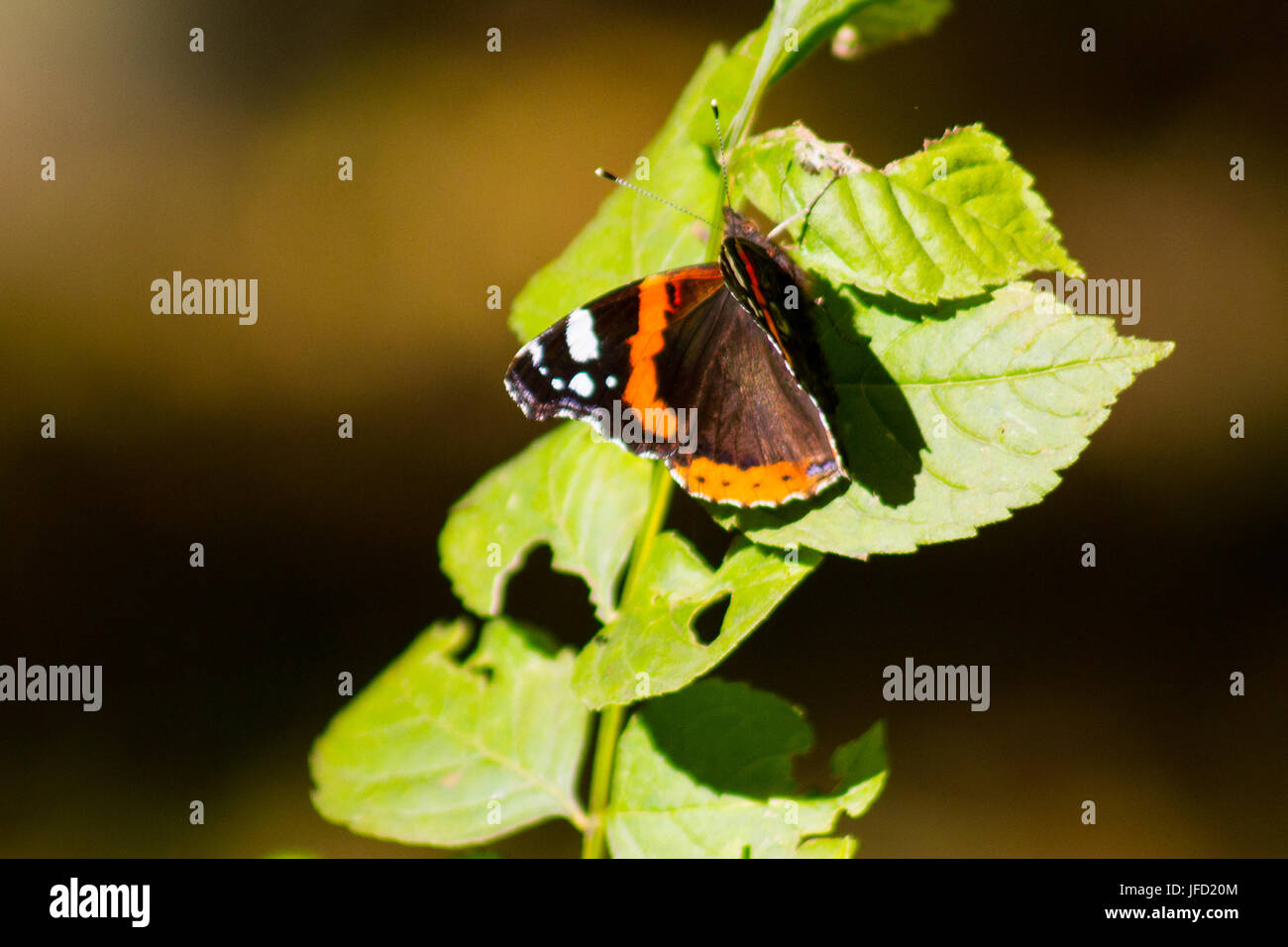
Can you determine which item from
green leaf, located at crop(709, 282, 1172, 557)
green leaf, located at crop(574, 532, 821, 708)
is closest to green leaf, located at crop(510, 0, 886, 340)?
green leaf, located at crop(709, 282, 1172, 557)

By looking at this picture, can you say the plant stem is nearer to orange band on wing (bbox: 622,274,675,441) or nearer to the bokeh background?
orange band on wing (bbox: 622,274,675,441)

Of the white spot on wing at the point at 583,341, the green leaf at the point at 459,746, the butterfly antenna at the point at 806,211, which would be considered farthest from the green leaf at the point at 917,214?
the green leaf at the point at 459,746

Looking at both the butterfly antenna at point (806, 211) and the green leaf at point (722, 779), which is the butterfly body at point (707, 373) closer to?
the butterfly antenna at point (806, 211)

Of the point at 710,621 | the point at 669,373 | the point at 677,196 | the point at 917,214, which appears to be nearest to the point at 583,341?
the point at 669,373

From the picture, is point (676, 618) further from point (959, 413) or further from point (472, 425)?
point (472, 425)
